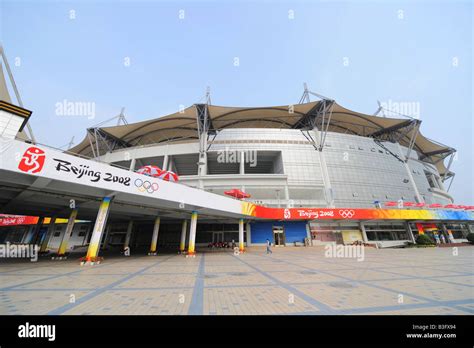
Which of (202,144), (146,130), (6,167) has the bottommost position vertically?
(6,167)

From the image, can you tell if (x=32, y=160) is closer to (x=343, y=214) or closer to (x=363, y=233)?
(x=343, y=214)

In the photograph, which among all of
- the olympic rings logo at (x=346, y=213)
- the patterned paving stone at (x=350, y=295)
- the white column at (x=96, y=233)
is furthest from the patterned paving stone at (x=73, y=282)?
the olympic rings logo at (x=346, y=213)

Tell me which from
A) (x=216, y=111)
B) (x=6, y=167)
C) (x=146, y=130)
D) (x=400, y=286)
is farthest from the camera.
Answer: (x=146, y=130)

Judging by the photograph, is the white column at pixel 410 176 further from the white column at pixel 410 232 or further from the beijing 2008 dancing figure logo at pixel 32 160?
the beijing 2008 dancing figure logo at pixel 32 160

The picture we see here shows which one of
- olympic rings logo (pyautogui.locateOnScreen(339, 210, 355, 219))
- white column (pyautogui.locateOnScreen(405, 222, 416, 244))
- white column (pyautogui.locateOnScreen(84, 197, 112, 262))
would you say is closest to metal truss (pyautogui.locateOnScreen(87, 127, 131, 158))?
white column (pyautogui.locateOnScreen(84, 197, 112, 262))

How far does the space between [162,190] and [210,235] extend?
1758 centimetres

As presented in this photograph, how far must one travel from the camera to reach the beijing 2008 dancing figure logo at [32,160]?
27.9 ft

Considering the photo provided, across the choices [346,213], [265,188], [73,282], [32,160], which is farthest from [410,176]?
[32,160]

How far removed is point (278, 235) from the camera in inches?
1105

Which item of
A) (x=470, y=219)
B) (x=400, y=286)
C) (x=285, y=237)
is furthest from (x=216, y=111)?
(x=470, y=219)

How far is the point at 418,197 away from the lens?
3769 cm

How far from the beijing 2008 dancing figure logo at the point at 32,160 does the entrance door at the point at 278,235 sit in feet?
83.4

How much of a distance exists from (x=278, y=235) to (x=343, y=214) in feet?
30.4
